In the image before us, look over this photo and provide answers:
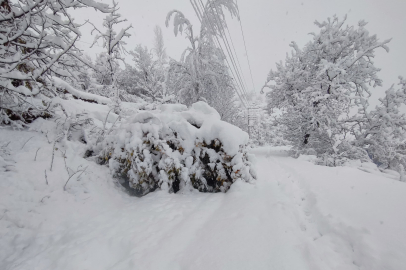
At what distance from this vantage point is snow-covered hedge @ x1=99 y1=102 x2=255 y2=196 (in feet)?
11.6

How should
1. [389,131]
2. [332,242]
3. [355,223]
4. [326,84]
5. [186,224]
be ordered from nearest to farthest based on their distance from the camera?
[332,242], [355,223], [186,224], [389,131], [326,84]

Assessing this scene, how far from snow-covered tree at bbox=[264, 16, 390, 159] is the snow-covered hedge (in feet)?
20.6

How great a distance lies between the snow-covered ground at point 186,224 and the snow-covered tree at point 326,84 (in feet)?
18.2

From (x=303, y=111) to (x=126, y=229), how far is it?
9.22m

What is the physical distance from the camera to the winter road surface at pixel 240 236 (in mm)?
1693

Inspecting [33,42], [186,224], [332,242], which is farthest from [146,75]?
[332,242]

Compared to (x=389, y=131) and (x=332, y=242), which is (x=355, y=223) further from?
(x=389, y=131)

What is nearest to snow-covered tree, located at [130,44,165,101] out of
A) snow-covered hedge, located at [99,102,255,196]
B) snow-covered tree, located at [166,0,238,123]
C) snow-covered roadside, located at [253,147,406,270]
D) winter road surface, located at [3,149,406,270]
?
snow-covered tree, located at [166,0,238,123]

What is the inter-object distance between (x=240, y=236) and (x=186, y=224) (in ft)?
2.63

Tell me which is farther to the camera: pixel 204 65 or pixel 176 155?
pixel 204 65

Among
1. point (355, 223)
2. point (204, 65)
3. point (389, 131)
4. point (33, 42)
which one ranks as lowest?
point (355, 223)

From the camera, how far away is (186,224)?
244 centimetres

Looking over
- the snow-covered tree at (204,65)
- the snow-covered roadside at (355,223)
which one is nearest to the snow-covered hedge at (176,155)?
the snow-covered roadside at (355,223)

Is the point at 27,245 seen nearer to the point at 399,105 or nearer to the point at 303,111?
the point at 303,111
